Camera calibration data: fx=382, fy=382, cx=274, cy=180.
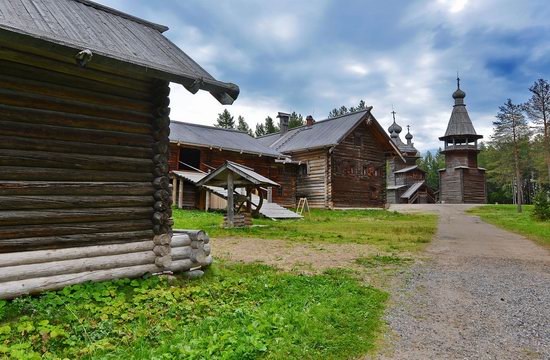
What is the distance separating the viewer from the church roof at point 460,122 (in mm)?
43781

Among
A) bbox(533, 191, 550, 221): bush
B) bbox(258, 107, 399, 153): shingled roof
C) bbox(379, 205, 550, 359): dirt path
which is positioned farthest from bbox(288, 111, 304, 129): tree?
bbox(379, 205, 550, 359): dirt path

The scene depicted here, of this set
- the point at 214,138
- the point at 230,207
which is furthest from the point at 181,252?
the point at 214,138

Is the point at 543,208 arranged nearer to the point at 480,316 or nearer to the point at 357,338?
the point at 480,316

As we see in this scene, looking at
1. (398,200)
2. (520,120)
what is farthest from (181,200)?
(398,200)

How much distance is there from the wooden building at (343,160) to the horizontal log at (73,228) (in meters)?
22.9

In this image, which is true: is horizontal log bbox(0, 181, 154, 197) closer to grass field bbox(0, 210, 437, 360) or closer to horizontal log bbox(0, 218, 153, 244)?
horizontal log bbox(0, 218, 153, 244)

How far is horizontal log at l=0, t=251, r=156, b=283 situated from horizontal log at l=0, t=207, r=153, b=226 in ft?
1.98

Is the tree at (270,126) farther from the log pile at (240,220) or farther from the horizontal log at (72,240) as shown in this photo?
the horizontal log at (72,240)

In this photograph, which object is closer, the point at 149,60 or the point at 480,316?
the point at 480,316

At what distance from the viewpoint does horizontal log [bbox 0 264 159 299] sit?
4844 mm

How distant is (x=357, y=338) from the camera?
13.4ft

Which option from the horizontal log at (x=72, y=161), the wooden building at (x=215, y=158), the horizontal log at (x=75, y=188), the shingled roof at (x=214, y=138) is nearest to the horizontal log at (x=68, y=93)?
the horizontal log at (x=72, y=161)

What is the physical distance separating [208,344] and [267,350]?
0.58m

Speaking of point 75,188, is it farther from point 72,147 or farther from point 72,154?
point 72,147
